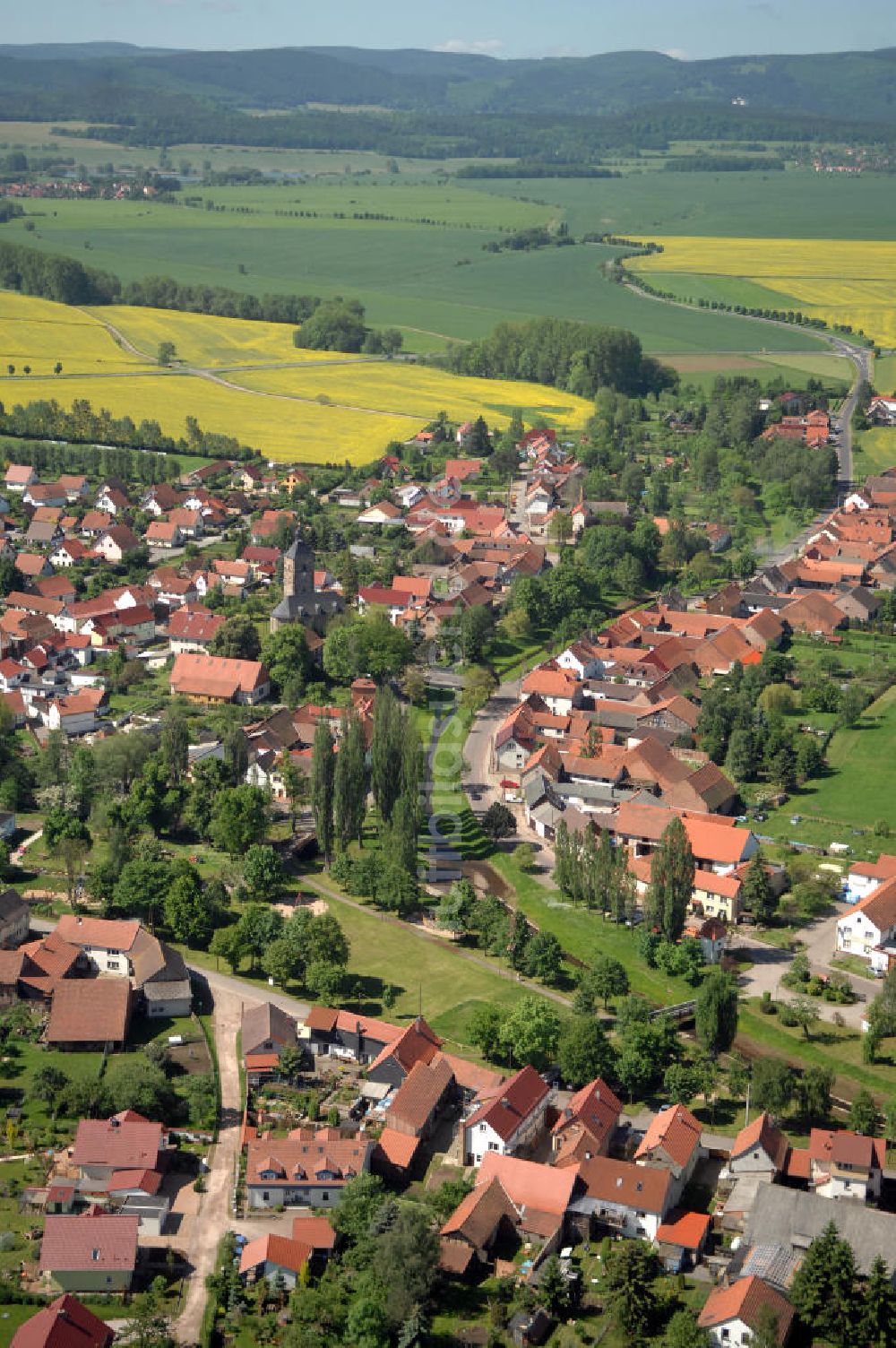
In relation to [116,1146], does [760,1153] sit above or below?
above

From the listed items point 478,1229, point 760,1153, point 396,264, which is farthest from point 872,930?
point 396,264

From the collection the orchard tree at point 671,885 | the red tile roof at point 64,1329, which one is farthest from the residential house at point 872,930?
the red tile roof at point 64,1329

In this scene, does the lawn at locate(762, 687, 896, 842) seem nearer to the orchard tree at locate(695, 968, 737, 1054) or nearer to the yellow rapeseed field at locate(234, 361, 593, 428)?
the orchard tree at locate(695, 968, 737, 1054)

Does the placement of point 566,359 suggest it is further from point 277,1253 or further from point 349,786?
point 277,1253

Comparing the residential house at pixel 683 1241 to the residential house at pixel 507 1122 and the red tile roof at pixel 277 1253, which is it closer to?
the residential house at pixel 507 1122

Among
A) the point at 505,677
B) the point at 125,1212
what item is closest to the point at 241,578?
the point at 505,677

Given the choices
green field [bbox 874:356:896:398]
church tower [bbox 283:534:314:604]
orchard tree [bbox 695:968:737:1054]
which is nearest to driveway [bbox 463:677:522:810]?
church tower [bbox 283:534:314:604]

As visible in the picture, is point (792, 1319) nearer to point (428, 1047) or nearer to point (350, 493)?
point (428, 1047)
